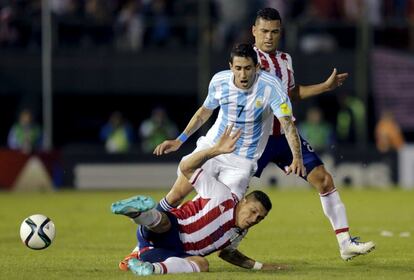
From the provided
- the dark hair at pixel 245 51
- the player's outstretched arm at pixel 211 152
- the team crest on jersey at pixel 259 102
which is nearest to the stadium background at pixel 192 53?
the team crest on jersey at pixel 259 102

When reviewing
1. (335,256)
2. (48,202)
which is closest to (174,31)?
(48,202)

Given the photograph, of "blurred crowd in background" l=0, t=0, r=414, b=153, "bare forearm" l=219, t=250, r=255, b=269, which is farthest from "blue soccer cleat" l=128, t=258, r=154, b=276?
"blurred crowd in background" l=0, t=0, r=414, b=153

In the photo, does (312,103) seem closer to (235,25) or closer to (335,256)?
(235,25)

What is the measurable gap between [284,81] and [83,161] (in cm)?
1515

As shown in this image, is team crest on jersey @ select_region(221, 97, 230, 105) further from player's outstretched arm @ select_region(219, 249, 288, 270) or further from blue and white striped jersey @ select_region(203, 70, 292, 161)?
player's outstretched arm @ select_region(219, 249, 288, 270)

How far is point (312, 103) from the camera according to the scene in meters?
31.2

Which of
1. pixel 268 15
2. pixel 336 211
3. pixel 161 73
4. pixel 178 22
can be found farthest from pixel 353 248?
pixel 161 73

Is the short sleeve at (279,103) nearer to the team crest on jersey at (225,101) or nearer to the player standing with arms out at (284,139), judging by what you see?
the team crest on jersey at (225,101)

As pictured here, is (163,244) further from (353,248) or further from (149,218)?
(353,248)

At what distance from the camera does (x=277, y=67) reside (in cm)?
1271

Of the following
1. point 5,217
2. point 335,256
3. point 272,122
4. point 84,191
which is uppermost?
point 272,122

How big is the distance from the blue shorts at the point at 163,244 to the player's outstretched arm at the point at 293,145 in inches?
49.1

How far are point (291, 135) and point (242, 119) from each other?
0.59m

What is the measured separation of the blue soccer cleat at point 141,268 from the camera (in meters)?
10.9
